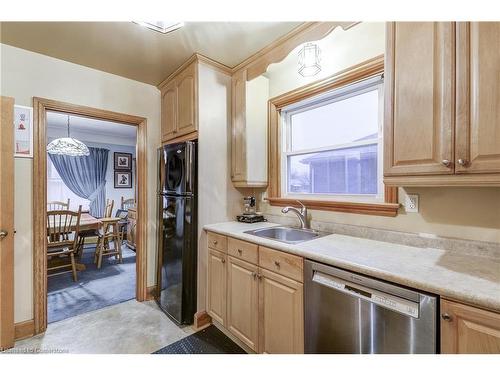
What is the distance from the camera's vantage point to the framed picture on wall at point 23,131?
190 cm

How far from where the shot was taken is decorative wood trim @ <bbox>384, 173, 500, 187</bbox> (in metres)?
0.95

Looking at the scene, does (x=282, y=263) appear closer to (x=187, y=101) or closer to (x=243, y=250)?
(x=243, y=250)

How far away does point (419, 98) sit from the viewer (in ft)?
3.65

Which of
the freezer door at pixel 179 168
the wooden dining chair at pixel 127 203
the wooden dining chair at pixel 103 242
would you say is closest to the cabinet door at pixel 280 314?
the freezer door at pixel 179 168

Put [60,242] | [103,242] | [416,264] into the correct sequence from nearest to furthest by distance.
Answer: [416,264], [60,242], [103,242]

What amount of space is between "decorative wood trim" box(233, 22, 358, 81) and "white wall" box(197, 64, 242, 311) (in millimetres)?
309

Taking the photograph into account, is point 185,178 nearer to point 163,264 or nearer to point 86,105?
point 163,264

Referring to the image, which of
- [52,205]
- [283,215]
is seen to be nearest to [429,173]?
[283,215]

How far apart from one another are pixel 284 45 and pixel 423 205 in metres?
1.48

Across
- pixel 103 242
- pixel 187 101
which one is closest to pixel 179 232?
pixel 187 101

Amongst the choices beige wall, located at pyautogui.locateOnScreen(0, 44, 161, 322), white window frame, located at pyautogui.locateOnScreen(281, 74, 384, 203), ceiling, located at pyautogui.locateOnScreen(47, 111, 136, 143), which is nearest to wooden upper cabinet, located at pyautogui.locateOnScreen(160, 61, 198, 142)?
beige wall, located at pyautogui.locateOnScreen(0, 44, 161, 322)

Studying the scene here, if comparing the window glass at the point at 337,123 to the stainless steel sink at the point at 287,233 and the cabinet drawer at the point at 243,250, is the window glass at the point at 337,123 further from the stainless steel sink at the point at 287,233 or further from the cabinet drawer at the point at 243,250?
the cabinet drawer at the point at 243,250

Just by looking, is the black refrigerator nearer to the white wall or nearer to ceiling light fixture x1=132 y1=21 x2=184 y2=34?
the white wall
